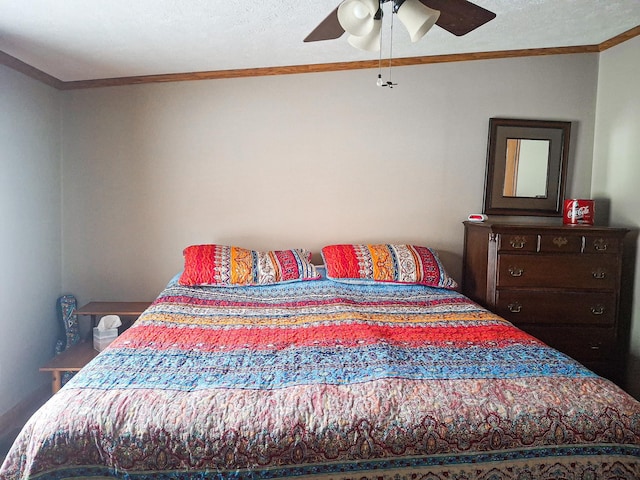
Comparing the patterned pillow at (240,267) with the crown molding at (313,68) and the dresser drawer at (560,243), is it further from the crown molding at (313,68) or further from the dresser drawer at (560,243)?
the dresser drawer at (560,243)

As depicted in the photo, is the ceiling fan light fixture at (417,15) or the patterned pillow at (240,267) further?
the patterned pillow at (240,267)

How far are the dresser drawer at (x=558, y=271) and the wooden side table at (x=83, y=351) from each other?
2388 millimetres

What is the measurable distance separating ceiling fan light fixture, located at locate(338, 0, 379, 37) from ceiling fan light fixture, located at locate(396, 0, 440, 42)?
10 cm

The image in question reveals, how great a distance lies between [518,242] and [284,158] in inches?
66.3

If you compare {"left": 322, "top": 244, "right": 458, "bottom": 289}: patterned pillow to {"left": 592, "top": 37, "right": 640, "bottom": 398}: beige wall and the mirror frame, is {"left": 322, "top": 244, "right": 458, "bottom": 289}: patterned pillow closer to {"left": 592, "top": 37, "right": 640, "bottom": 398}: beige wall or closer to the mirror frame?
the mirror frame

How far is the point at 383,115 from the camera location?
126 inches

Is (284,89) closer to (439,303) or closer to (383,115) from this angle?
(383,115)

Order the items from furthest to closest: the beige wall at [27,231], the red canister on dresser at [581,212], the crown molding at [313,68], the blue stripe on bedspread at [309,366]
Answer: the crown molding at [313,68]
the red canister on dresser at [581,212]
the beige wall at [27,231]
the blue stripe on bedspread at [309,366]

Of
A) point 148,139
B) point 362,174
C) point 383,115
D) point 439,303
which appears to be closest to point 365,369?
point 439,303

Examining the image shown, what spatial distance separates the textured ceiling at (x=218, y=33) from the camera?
7.00ft

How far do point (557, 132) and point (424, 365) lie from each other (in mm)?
2508

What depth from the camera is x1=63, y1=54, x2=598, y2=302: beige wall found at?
3.19 m

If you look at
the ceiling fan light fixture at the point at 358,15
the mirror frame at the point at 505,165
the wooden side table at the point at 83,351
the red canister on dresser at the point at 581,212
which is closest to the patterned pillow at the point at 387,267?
the mirror frame at the point at 505,165

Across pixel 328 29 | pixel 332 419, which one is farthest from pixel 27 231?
pixel 332 419
